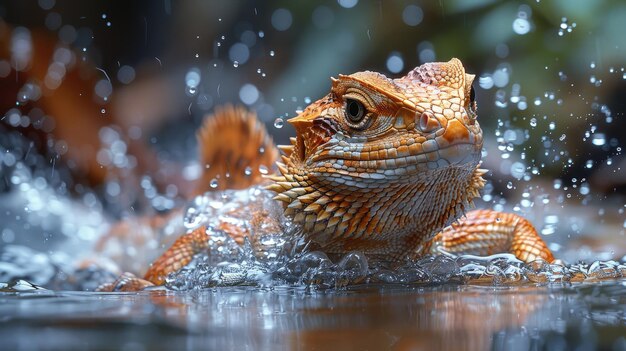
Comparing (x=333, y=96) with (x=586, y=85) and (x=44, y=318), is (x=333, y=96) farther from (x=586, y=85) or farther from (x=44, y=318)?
(x=586, y=85)

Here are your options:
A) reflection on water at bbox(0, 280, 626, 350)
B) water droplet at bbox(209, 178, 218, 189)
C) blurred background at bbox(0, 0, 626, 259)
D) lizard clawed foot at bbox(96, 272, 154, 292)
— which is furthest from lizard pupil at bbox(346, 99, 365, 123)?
blurred background at bbox(0, 0, 626, 259)

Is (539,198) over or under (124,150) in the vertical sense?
under

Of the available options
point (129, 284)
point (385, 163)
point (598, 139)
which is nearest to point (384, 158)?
point (385, 163)

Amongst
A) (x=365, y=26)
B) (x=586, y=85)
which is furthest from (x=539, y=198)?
(x=365, y=26)

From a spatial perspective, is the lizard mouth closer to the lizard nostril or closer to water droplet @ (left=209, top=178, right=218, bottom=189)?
the lizard nostril

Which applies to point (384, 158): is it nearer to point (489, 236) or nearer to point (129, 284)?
point (489, 236)

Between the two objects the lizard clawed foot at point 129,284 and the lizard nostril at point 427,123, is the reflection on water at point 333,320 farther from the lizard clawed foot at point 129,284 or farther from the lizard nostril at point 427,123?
the lizard clawed foot at point 129,284
